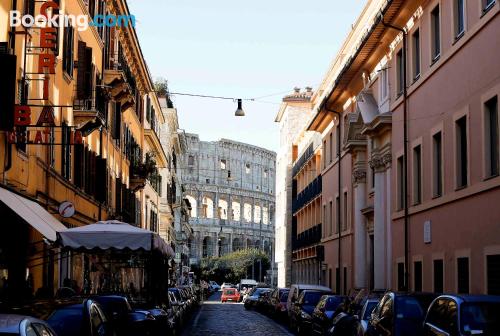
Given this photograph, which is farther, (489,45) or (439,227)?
(439,227)

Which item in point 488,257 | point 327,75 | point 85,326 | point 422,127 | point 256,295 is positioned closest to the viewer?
point 85,326

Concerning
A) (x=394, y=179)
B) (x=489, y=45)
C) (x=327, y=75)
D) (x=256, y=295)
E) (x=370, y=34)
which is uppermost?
(x=327, y=75)

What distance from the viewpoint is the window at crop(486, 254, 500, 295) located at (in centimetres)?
1997

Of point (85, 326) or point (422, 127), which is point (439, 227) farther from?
point (85, 326)

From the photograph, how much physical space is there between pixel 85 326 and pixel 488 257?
35.1ft

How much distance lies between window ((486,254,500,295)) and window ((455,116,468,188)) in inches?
115

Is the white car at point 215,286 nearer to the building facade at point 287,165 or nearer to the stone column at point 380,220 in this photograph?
the building facade at point 287,165

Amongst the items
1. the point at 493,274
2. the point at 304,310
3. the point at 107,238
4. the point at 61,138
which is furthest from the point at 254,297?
the point at 493,274

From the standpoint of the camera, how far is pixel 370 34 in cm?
3225

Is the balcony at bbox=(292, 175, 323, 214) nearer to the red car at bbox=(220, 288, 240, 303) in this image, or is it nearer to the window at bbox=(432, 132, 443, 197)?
the red car at bbox=(220, 288, 240, 303)

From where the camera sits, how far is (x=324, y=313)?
25.4m

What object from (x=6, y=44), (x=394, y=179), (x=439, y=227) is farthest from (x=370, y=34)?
(x=6, y=44)

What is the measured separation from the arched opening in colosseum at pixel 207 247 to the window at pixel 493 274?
128 meters

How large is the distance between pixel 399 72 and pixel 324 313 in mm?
9296
